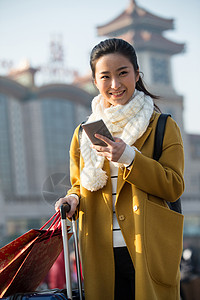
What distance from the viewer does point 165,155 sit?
1.80m

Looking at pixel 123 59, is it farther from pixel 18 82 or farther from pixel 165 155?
pixel 18 82

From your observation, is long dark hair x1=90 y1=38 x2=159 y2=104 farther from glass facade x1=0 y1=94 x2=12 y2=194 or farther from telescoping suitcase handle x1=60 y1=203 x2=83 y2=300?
glass facade x1=0 y1=94 x2=12 y2=194

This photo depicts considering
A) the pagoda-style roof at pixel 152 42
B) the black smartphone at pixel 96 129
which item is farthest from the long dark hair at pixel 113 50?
the pagoda-style roof at pixel 152 42

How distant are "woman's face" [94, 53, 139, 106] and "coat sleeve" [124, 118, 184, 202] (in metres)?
0.21

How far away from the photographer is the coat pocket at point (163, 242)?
171 cm

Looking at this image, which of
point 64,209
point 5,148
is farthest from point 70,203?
point 5,148

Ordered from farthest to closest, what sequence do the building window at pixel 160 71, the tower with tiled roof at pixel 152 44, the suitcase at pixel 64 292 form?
the building window at pixel 160 71, the tower with tiled roof at pixel 152 44, the suitcase at pixel 64 292

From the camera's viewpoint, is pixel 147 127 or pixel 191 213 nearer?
pixel 147 127

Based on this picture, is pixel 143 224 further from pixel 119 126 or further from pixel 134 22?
pixel 134 22

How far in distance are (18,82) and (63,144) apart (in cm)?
531

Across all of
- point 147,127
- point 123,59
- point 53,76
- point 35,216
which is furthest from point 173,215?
point 53,76

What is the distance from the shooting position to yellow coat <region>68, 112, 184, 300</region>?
5.60 feet

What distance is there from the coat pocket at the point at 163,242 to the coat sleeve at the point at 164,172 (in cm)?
6

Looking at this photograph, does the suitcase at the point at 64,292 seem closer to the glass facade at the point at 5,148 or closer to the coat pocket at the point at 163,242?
the coat pocket at the point at 163,242
